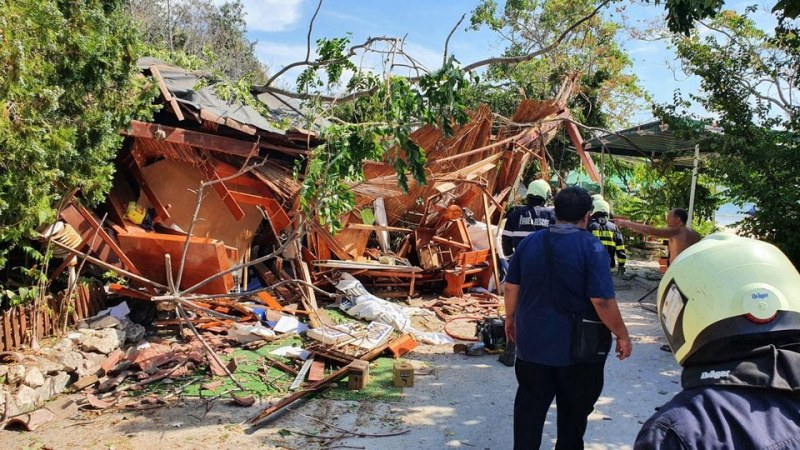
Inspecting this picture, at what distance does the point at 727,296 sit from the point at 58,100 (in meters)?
5.55

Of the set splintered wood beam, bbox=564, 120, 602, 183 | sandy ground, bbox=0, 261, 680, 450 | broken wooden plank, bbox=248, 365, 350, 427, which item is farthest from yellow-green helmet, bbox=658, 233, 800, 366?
splintered wood beam, bbox=564, 120, 602, 183

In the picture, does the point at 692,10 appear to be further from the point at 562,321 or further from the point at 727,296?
the point at 727,296

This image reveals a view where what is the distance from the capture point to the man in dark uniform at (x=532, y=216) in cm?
590

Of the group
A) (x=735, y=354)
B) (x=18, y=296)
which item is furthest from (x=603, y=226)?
(x=18, y=296)

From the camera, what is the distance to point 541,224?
5977mm

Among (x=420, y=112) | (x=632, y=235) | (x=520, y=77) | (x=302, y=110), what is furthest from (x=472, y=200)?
(x=520, y=77)


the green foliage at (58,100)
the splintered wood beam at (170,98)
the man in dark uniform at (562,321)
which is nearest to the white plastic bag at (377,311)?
the splintered wood beam at (170,98)

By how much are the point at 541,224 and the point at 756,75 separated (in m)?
4.48

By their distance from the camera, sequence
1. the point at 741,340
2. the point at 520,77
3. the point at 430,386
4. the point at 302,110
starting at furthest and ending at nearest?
1. the point at 520,77
2. the point at 302,110
3. the point at 430,386
4. the point at 741,340

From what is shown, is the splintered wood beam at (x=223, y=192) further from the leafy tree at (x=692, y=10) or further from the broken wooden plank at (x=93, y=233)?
the leafy tree at (x=692, y=10)

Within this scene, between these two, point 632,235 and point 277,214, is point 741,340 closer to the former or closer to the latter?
point 277,214

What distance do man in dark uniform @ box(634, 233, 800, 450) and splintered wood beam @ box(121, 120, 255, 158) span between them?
6529 millimetres

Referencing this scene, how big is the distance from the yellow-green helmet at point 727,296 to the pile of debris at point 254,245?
12.5ft

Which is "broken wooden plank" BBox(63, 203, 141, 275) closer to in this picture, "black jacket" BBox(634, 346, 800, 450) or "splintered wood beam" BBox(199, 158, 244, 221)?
"splintered wood beam" BBox(199, 158, 244, 221)
